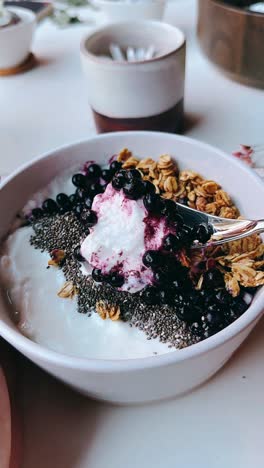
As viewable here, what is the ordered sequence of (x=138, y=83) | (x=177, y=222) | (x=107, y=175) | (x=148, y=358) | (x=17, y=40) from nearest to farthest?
(x=148, y=358)
(x=177, y=222)
(x=107, y=175)
(x=138, y=83)
(x=17, y=40)

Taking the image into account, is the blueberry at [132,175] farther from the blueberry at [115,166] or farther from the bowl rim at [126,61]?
the bowl rim at [126,61]

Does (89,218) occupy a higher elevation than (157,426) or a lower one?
higher

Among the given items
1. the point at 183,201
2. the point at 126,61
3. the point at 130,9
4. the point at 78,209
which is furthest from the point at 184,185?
the point at 130,9

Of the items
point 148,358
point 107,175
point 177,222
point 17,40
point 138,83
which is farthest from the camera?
point 17,40

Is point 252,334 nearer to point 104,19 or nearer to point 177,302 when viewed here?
point 177,302

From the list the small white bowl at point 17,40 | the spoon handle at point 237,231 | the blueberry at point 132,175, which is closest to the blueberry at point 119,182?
the blueberry at point 132,175

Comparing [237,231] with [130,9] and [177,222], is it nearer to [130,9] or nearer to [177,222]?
[177,222]
